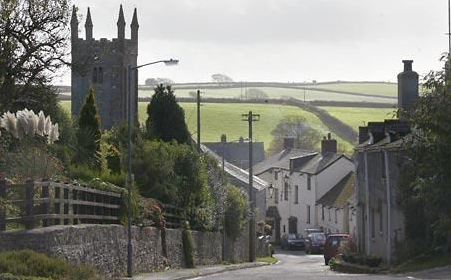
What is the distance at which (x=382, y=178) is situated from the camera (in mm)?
46344

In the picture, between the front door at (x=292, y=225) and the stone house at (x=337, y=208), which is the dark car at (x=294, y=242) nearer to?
the stone house at (x=337, y=208)

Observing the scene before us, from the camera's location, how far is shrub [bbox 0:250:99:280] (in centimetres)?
2388

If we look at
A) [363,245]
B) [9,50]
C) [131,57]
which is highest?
[131,57]

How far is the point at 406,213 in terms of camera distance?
138 ft

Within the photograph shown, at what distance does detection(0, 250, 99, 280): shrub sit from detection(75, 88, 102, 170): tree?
15167mm

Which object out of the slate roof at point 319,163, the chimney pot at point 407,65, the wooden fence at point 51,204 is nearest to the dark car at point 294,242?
the slate roof at point 319,163

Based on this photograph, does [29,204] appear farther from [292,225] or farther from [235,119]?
[235,119]

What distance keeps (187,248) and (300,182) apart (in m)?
52.9

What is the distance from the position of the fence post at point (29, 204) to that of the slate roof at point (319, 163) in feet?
218

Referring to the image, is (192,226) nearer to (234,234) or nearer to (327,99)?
(234,234)

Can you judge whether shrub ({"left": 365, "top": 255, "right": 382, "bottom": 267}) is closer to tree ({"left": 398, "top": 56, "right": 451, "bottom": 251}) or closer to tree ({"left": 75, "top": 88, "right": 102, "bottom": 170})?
tree ({"left": 75, "top": 88, "right": 102, "bottom": 170})

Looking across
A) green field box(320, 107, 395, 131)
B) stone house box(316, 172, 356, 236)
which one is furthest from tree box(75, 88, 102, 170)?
green field box(320, 107, 395, 131)

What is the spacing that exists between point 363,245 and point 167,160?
1168 centimetres

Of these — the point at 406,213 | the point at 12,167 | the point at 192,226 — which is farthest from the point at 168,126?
the point at 12,167
